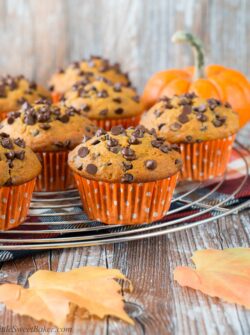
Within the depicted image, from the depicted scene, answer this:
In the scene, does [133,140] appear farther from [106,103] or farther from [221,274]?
[106,103]

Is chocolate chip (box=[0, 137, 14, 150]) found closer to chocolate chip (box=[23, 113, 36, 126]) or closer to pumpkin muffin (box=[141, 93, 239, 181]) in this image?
chocolate chip (box=[23, 113, 36, 126])

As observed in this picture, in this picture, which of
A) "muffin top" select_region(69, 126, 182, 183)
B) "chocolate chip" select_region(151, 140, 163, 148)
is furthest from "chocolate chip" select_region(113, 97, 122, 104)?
"chocolate chip" select_region(151, 140, 163, 148)

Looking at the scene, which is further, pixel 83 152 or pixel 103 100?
pixel 103 100

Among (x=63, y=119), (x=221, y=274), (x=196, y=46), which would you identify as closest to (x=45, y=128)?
(x=63, y=119)

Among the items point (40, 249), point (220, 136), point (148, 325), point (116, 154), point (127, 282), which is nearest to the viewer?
point (148, 325)

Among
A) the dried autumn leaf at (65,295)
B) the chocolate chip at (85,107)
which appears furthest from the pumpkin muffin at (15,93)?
the dried autumn leaf at (65,295)

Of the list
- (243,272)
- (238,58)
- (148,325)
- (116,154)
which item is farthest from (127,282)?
(238,58)

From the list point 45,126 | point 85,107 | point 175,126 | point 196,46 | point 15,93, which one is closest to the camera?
point 45,126

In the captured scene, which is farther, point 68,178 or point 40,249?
point 68,178

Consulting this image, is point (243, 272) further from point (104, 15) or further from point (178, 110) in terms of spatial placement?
point (104, 15)
